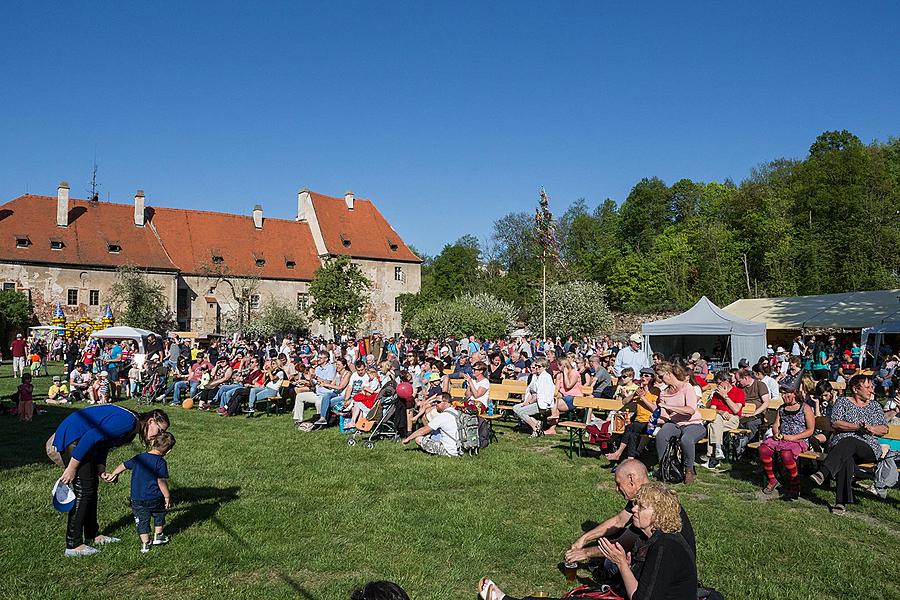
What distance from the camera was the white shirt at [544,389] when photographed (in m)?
12.6

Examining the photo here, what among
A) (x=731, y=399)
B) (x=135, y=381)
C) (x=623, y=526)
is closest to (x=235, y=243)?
(x=135, y=381)

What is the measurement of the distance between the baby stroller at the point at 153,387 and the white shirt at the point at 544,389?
10.8 metres

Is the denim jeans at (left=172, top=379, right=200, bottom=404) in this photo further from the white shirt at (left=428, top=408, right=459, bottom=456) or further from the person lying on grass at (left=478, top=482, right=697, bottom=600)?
the person lying on grass at (left=478, top=482, right=697, bottom=600)

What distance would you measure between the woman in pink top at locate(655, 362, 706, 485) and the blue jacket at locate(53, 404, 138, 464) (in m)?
6.26

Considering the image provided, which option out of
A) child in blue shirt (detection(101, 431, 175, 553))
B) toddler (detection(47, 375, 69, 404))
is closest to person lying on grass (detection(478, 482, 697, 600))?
child in blue shirt (detection(101, 431, 175, 553))

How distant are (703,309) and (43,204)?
4275 cm

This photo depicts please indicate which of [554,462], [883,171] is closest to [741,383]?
[554,462]

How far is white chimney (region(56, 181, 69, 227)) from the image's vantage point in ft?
152

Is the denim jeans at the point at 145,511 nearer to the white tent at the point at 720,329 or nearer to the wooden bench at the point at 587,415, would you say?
the wooden bench at the point at 587,415

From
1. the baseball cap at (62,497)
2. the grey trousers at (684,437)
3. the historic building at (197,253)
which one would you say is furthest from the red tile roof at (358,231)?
the baseball cap at (62,497)

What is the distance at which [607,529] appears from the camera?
18.5ft

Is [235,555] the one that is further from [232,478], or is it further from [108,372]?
[108,372]

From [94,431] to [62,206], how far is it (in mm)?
47073

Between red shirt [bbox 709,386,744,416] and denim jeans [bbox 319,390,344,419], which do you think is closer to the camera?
red shirt [bbox 709,386,744,416]
